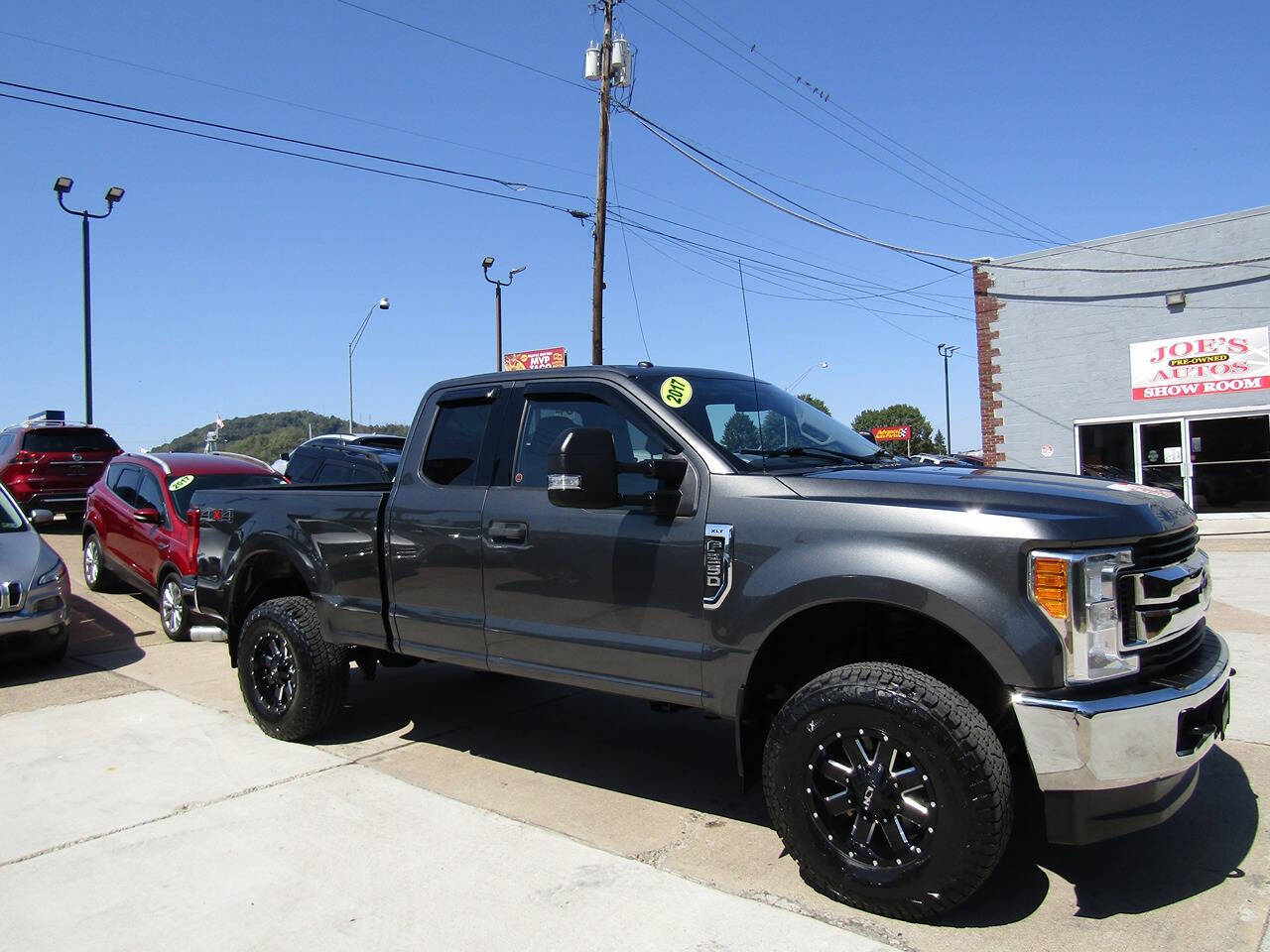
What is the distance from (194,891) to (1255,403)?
61.3ft

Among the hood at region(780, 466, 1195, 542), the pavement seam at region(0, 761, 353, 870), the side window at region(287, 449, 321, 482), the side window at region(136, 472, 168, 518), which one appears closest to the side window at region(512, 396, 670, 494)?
the hood at region(780, 466, 1195, 542)

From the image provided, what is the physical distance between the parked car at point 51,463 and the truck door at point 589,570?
40.4 feet

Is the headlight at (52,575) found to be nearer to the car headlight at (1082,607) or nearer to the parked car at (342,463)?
the parked car at (342,463)

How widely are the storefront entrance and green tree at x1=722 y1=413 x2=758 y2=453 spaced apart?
14.7 m

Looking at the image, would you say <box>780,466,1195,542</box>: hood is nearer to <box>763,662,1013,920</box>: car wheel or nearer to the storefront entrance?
<box>763,662,1013,920</box>: car wheel

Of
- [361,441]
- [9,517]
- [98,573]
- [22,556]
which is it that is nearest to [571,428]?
[22,556]

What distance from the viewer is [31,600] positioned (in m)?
6.77

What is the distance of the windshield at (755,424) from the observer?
393cm

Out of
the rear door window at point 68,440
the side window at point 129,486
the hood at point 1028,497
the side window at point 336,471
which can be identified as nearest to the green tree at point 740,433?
the hood at point 1028,497

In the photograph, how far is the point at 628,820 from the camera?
13.4ft

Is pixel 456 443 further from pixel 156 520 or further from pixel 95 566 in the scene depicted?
pixel 95 566

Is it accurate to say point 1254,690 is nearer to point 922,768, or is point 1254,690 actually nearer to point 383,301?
point 922,768

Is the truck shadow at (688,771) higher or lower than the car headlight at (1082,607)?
lower

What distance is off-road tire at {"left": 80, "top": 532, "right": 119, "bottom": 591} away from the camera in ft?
33.9
